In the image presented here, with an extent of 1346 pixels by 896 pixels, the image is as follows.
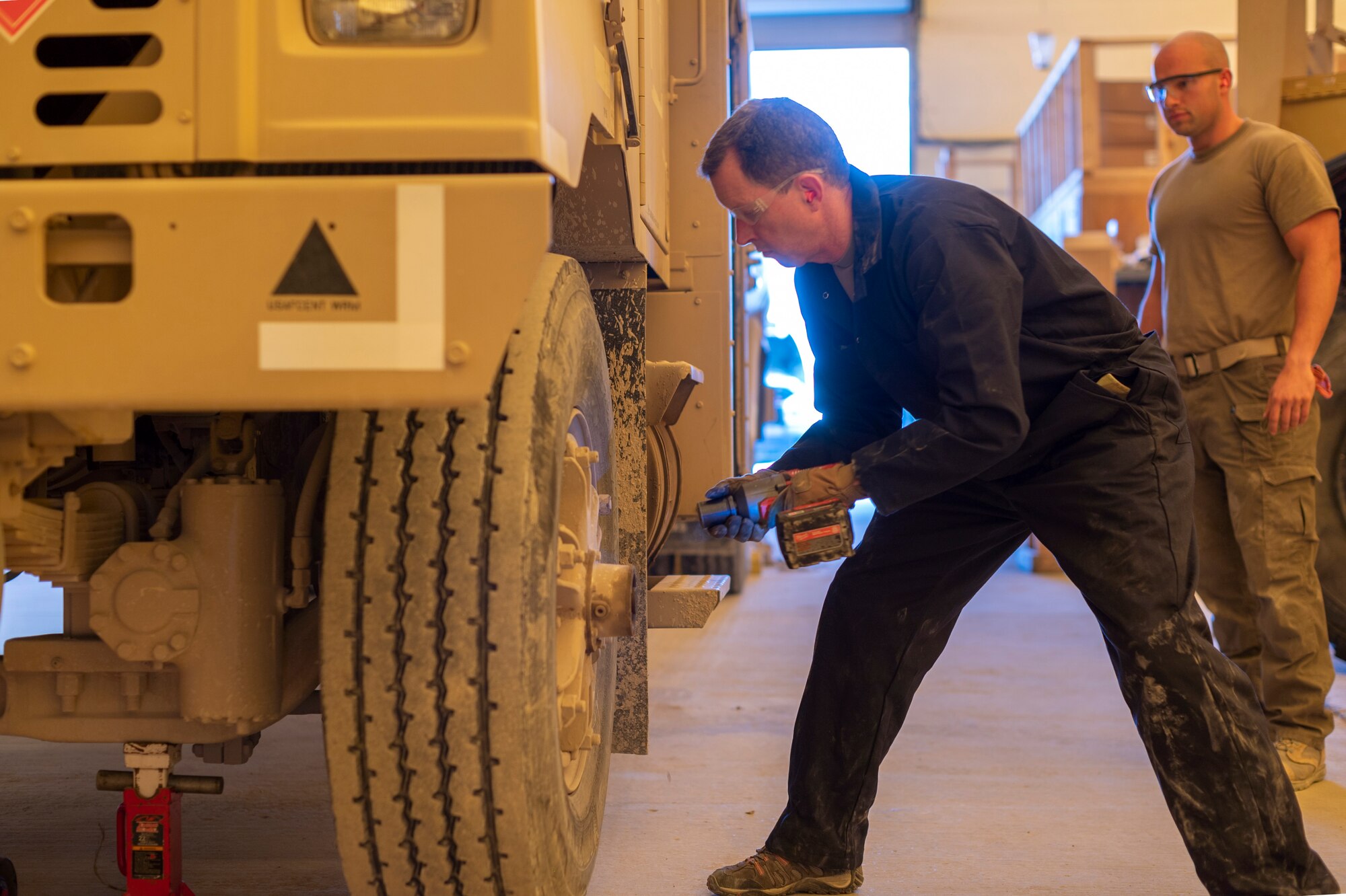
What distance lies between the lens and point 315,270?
4.36ft

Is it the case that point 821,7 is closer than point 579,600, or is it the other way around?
point 579,600

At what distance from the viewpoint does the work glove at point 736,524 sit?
89.0 inches

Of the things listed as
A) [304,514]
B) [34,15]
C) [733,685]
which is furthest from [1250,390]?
[34,15]

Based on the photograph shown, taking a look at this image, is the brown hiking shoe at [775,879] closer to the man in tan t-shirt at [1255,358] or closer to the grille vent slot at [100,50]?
the man in tan t-shirt at [1255,358]

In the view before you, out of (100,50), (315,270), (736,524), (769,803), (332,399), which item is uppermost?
(100,50)

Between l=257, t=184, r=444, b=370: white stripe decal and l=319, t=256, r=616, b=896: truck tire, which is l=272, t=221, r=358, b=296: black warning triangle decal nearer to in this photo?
l=257, t=184, r=444, b=370: white stripe decal

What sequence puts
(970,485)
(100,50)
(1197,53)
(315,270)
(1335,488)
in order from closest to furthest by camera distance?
(315,270) < (100,50) < (970,485) < (1197,53) < (1335,488)

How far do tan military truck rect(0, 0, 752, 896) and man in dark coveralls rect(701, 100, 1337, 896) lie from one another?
0.41 metres

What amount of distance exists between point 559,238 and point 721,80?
1.13 m

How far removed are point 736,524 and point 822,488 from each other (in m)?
0.19

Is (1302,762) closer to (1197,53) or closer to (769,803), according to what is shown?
(769,803)

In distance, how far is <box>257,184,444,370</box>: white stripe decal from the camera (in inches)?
52.5

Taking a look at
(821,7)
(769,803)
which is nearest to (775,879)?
(769,803)

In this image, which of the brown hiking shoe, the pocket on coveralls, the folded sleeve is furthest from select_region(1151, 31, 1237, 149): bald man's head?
the brown hiking shoe
